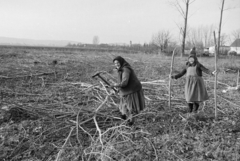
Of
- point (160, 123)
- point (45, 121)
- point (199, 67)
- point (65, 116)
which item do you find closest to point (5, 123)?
point (45, 121)

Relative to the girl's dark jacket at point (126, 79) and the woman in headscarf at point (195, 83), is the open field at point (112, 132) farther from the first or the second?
the girl's dark jacket at point (126, 79)

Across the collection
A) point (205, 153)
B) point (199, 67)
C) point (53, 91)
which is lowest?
point (205, 153)

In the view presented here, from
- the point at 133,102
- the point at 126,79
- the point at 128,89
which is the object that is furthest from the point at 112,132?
the point at 126,79

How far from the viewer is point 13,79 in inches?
266

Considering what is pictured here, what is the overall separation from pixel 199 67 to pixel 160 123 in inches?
52.4

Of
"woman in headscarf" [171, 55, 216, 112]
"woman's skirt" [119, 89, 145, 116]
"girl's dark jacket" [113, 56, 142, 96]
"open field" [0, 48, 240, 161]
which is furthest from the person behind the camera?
"woman in headscarf" [171, 55, 216, 112]

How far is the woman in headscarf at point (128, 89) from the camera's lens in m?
3.22

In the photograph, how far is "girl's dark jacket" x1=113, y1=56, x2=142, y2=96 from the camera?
10.5 ft

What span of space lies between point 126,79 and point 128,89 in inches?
9.3

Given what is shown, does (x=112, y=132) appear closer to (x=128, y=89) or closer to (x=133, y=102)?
(x=133, y=102)

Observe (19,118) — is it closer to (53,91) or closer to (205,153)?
(53,91)

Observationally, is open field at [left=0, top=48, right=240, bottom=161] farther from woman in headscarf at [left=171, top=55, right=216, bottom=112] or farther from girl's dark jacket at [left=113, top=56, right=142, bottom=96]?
girl's dark jacket at [left=113, top=56, right=142, bottom=96]

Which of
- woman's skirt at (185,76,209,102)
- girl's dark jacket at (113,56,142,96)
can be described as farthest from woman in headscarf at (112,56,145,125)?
woman's skirt at (185,76,209,102)

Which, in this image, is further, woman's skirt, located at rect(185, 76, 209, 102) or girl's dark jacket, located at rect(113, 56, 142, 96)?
woman's skirt, located at rect(185, 76, 209, 102)
